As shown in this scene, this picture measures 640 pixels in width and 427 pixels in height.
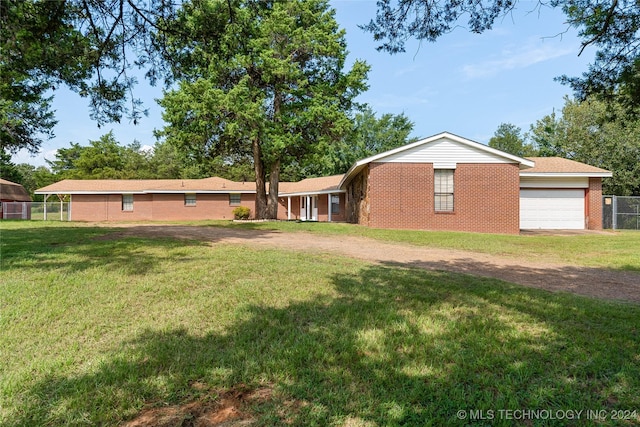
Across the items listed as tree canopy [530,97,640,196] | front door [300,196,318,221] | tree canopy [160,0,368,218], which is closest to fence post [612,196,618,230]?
tree canopy [530,97,640,196]

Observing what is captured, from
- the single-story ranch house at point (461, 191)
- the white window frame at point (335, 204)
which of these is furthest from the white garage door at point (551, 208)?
the white window frame at point (335, 204)

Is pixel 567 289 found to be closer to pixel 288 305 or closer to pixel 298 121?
pixel 288 305

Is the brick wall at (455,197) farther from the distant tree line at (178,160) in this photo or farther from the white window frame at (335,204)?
the distant tree line at (178,160)

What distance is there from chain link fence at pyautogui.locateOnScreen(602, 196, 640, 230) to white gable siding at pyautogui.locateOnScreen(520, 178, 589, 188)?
207 centimetres

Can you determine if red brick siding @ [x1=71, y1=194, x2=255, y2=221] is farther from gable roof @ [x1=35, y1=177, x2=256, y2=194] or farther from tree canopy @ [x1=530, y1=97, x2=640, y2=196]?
tree canopy @ [x1=530, y1=97, x2=640, y2=196]

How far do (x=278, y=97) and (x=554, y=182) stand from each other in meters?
15.6

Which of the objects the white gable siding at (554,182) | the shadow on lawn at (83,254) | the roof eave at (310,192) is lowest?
the shadow on lawn at (83,254)

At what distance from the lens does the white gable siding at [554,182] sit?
63.3 ft

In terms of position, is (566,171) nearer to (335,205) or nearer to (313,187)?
(335,205)

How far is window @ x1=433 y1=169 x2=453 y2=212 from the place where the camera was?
54.6ft

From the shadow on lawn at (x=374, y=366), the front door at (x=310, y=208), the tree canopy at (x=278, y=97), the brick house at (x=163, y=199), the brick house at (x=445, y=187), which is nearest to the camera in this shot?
the shadow on lawn at (x=374, y=366)

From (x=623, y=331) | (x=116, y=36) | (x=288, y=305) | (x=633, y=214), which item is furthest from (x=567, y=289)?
(x=633, y=214)

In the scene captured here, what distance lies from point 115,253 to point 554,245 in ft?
39.8

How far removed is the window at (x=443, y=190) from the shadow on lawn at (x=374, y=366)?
40.7ft
